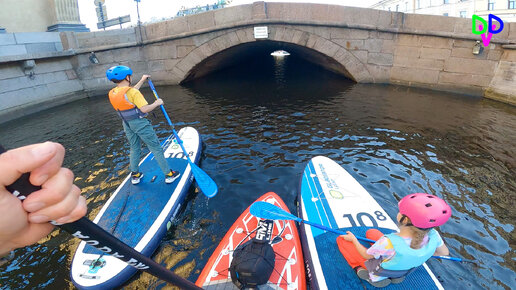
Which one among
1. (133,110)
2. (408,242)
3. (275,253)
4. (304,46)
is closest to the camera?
(408,242)

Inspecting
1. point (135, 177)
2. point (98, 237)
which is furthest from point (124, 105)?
point (98, 237)

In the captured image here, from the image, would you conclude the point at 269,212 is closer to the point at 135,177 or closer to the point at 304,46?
the point at 135,177

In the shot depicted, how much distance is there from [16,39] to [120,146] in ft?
29.1

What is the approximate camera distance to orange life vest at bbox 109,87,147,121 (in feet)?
14.5

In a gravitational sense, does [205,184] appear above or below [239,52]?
below

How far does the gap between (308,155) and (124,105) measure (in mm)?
4401

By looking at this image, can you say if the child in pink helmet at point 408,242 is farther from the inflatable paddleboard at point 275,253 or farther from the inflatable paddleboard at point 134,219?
the inflatable paddleboard at point 134,219

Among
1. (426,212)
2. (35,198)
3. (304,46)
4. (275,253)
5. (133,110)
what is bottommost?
(275,253)


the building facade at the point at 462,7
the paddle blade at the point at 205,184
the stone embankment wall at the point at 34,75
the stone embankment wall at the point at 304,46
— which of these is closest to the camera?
the paddle blade at the point at 205,184

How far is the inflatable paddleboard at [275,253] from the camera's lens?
3.34 m

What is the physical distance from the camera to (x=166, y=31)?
45.7 ft

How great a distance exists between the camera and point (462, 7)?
39469mm

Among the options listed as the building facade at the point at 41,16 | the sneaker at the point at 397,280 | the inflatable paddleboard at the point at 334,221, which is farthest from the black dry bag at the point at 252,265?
the building facade at the point at 41,16

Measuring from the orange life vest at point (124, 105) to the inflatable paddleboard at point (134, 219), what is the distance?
1.49 metres
